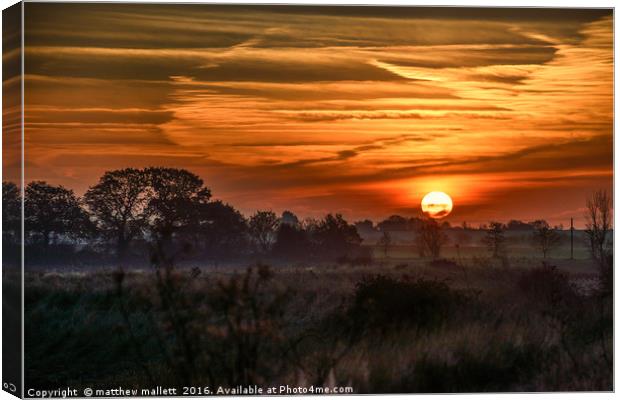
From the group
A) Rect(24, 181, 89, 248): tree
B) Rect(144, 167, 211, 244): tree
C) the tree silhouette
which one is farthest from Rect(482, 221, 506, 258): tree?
Rect(24, 181, 89, 248): tree

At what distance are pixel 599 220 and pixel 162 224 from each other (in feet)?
15.5

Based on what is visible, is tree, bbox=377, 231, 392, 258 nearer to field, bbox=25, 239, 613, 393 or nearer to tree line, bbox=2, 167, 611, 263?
tree line, bbox=2, 167, 611, 263

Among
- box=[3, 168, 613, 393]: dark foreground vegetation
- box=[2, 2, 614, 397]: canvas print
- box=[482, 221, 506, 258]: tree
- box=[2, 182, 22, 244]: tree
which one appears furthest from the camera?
box=[482, 221, 506, 258]: tree

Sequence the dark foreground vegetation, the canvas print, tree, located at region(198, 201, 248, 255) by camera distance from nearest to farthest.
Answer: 1. the canvas print
2. the dark foreground vegetation
3. tree, located at region(198, 201, 248, 255)

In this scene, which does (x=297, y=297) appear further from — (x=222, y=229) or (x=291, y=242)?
(x=222, y=229)

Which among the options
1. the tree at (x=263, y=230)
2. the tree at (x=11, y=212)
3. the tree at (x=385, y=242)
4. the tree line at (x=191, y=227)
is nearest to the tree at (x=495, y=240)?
the tree line at (x=191, y=227)

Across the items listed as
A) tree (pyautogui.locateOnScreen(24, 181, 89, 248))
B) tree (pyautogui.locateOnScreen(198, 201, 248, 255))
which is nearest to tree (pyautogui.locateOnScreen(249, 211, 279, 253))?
tree (pyautogui.locateOnScreen(198, 201, 248, 255))

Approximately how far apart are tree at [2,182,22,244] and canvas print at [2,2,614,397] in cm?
3

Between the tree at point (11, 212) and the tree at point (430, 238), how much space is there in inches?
176

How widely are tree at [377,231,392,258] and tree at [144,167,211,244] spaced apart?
82.5 inches

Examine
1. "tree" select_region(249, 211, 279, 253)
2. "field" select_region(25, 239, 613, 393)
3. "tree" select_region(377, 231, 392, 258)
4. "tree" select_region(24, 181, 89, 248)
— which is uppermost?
"tree" select_region(24, 181, 89, 248)

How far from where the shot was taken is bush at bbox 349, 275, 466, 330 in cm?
1636

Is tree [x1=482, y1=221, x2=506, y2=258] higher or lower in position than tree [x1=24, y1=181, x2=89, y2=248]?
lower

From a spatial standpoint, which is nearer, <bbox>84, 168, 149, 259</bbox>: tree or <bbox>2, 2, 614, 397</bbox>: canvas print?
<bbox>2, 2, 614, 397</bbox>: canvas print
